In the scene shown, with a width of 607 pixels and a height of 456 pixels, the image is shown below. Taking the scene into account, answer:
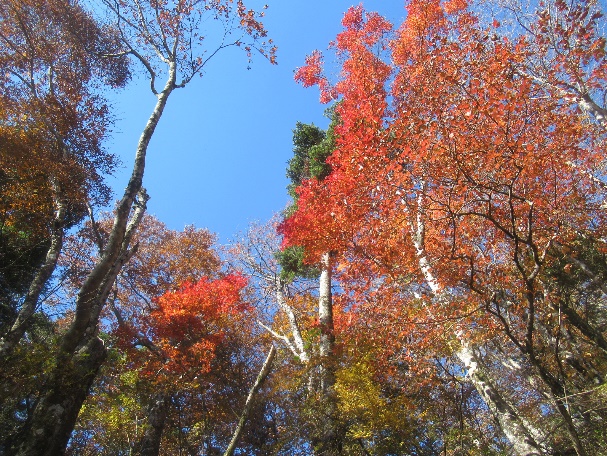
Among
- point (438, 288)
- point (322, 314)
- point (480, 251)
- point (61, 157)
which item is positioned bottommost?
point (438, 288)

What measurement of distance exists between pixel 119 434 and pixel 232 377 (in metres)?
4.04

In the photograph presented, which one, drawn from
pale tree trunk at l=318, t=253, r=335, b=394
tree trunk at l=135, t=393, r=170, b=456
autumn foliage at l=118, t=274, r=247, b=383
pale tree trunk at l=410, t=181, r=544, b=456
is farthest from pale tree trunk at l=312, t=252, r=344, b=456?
tree trunk at l=135, t=393, r=170, b=456

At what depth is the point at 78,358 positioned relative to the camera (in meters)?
6.40

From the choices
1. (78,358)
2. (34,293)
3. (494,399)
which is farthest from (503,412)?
(34,293)

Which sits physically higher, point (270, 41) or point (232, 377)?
point (270, 41)

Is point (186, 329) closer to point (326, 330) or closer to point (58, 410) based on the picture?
point (326, 330)

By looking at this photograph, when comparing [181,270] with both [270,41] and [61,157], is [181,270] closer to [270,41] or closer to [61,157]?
[61,157]

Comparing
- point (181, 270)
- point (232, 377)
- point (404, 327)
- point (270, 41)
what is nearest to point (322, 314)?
point (404, 327)

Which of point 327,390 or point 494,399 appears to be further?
point 327,390

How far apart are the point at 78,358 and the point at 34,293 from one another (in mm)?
2413

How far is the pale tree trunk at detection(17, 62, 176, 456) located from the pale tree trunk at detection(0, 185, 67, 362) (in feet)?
2.80

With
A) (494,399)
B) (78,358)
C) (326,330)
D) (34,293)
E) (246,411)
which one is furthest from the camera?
(326,330)

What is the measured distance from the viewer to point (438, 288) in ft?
24.1

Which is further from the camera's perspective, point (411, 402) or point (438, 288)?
point (411, 402)
